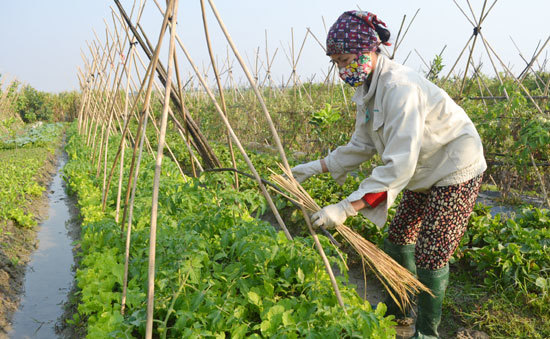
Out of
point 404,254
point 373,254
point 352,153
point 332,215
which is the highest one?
point 352,153

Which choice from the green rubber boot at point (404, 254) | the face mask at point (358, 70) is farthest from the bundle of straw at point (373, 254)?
the face mask at point (358, 70)

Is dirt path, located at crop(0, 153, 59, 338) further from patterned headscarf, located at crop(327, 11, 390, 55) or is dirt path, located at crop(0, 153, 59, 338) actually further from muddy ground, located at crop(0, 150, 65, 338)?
patterned headscarf, located at crop(327, 11, 390, 55)

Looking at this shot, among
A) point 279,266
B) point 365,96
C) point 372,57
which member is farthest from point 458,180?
point 279,266

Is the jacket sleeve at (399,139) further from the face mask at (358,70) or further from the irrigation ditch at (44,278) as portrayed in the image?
the irrigation ditch at (44,278)

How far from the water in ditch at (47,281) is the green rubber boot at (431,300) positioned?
246 centimetres

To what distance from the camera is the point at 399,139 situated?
165 centimetres

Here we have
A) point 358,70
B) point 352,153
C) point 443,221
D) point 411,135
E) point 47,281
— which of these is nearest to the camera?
point 411,135

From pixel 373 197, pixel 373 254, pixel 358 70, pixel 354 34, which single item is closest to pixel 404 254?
pixel 373 254

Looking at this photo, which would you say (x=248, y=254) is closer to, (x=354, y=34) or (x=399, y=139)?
(x=399, y=139)

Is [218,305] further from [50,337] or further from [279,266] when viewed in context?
[50,337]

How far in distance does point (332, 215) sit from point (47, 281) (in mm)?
3135

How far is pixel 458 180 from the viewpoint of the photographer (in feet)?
6.02

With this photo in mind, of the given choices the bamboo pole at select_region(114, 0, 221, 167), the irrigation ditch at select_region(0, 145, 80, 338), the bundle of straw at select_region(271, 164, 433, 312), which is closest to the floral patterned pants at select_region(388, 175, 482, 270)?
the bundle of straw at select_region(271, 164, 433, 312)

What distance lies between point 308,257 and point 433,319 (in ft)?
2.56
